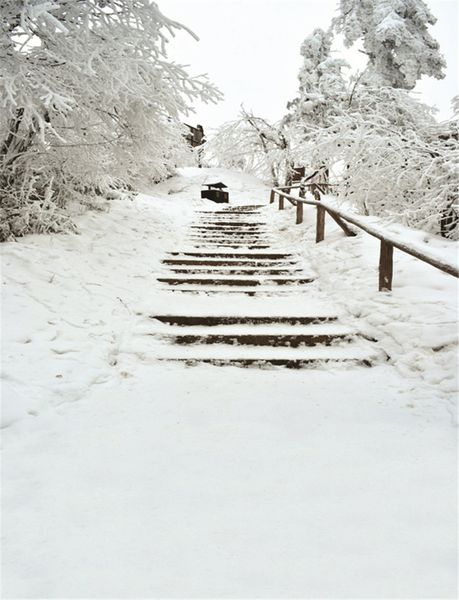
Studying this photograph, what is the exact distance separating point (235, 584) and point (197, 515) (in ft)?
1.42

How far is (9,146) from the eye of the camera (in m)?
5.71

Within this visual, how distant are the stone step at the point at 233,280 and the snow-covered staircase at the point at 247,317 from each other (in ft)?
0.05

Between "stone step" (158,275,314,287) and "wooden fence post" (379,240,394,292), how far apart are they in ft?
4.50

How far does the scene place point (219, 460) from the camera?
2.47 metres

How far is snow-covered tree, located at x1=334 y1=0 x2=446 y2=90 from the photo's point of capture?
601 inches

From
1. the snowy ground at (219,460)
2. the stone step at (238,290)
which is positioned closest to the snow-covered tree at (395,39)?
the stone step at (238,290)

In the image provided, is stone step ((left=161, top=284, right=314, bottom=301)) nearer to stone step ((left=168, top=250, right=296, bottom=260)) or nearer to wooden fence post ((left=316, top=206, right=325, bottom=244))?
stone step ((left=168, top=250, right=296, bottom=260))

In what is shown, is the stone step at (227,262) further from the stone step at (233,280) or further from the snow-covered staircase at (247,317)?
the stone step at (233,280)

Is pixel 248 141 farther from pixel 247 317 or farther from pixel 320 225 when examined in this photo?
pixel 247 317

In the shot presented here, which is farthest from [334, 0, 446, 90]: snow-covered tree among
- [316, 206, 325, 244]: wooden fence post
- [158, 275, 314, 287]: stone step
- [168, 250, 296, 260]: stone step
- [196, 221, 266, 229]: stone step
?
[158, 275, 314, 287]: stone step

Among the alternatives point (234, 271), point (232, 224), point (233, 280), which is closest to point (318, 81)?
point (232, 224)

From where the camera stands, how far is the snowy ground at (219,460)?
1.69 meters

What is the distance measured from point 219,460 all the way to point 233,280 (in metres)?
3.62

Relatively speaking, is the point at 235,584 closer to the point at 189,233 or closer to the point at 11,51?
the point at 11,51
